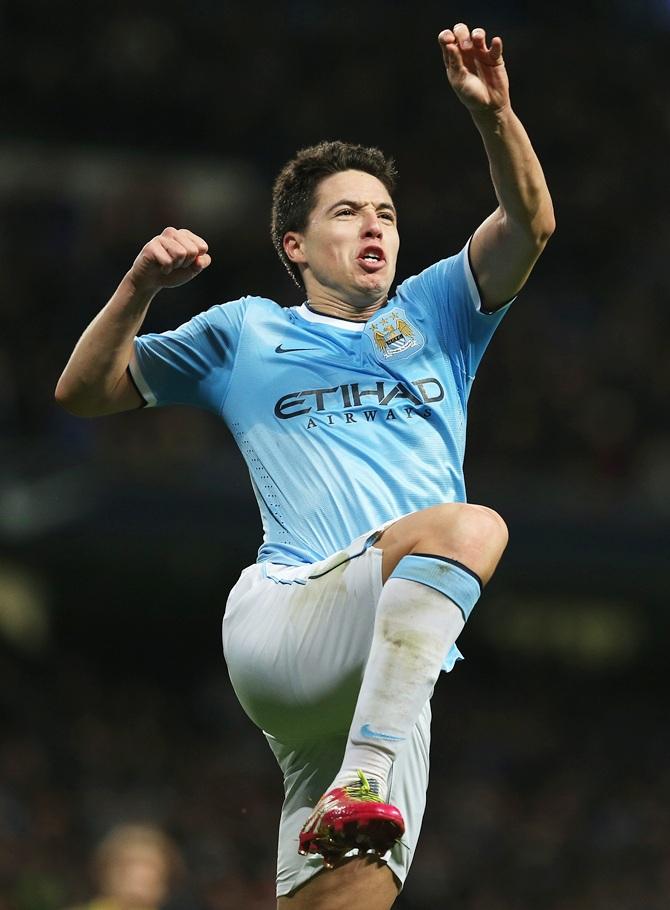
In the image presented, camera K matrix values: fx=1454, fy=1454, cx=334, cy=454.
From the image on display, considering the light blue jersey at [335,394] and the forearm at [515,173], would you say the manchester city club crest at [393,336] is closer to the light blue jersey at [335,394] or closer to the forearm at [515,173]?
the light blue jersey at [335,394]

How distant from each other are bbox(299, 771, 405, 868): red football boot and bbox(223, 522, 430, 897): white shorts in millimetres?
402

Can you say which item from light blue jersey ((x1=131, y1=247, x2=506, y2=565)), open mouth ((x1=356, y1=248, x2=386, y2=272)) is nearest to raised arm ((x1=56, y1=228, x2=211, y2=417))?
light blue jersey ((x1=131, y1=247, x2=506, y2=565))

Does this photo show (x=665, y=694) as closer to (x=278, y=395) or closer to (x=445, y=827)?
(x=445, y=827)

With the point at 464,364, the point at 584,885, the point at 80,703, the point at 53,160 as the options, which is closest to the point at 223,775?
the point at 80,703

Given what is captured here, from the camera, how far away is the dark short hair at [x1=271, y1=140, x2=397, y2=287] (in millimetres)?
5152

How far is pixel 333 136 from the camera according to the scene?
16578 mm

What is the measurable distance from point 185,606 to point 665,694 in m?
5.66

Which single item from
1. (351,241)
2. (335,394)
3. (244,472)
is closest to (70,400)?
(335,394)

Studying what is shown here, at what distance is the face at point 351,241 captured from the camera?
194 inches

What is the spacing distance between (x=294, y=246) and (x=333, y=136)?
11728 mm

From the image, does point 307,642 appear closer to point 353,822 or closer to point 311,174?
point 353,822

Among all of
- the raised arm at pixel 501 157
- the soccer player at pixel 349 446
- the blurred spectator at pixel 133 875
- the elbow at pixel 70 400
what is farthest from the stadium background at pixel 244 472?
the raised arm at pixel 501 157

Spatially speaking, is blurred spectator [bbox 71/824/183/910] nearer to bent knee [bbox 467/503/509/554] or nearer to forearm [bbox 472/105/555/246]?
bent knee [bbox 467/503/509/554]

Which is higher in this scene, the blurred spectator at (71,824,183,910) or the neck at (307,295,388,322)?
the neck at (307,295,388,322)
